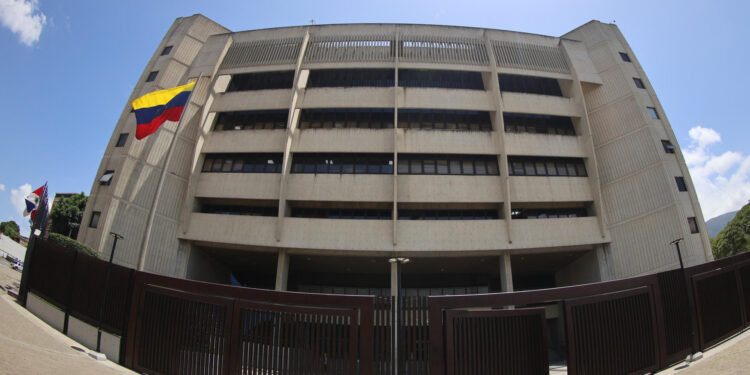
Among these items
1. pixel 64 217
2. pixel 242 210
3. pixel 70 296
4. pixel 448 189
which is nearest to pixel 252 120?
pixel 242 210

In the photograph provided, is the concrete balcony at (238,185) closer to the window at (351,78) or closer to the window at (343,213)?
the window at (343,213)

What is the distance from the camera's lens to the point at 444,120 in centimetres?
2508

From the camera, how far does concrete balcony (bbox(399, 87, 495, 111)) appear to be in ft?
75.5

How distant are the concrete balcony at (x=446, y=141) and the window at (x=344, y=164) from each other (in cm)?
188

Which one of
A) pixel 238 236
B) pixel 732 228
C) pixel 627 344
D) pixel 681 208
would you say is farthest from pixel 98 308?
pixel 732 228

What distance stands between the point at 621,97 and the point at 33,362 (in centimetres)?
3180

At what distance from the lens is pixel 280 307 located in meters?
8.63

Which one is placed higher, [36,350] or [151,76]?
[151,76]

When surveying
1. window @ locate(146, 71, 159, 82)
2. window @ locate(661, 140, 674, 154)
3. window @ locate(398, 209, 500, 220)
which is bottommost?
window @ locate(398, 209, 500, 220)

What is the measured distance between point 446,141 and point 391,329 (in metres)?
16.1

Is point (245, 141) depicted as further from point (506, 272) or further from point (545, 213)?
point (545, 213)

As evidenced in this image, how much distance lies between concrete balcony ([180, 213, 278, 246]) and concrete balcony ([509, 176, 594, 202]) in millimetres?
15984

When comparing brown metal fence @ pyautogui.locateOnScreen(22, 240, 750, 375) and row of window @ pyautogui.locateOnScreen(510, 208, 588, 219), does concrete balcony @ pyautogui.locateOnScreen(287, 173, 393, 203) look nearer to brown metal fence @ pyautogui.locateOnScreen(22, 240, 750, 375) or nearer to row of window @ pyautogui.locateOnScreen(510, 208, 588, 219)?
row of window @ pyautogui.locateOnScreen(510, 208, 588, 219)

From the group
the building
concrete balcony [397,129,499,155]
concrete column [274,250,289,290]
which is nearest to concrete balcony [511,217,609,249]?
the building
